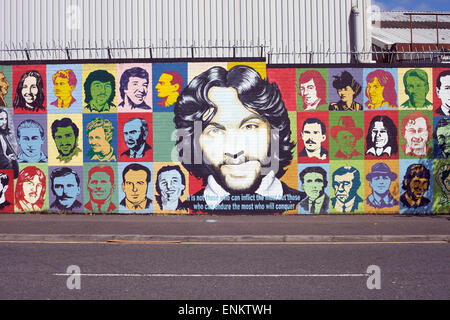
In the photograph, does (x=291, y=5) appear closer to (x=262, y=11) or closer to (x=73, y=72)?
(x=262, y=11)

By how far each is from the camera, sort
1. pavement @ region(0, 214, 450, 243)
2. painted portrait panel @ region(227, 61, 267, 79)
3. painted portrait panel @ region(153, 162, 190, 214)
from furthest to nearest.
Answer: painted portrait panel @ region(153, 162, 190, 214)
painted portrait panel @ region(227, 61, 267, 79)
pavement @ region(0, 214, 450, 243)

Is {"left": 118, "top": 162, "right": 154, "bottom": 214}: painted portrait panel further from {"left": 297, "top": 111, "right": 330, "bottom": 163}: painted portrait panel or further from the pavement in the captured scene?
{"left": 297, "top": 111, "right": 330, "bottom": 163}: painted portrait panel

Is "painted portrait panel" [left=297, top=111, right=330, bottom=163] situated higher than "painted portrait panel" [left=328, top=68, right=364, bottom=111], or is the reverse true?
"painted portrait panel" [left=328, top=68, right=364, bottom=111]

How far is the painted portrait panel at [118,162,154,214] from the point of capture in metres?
14.9

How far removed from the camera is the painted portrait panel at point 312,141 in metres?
14.8

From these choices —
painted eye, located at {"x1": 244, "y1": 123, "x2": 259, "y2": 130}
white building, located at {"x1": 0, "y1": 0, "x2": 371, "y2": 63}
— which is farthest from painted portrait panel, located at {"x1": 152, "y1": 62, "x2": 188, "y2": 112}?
white building, located at {"x1": 0, "y1": 0, "x2": 371, "y2": 63}

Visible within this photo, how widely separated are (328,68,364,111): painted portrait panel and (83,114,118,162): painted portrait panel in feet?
20.1

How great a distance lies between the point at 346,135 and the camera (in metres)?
14.8

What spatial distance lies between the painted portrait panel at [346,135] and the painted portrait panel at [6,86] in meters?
9.08

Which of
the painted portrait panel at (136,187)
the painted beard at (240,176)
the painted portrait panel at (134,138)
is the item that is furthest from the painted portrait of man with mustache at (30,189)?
the painted beard at (240,176)

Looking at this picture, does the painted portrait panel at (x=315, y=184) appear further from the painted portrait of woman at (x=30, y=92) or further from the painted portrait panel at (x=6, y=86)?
the painted portrait panel at (x=6, y=86)

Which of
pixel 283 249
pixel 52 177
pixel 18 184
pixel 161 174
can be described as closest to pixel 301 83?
pixel 161 174

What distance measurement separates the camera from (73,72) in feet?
48.8

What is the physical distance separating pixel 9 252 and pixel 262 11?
13.0 m
